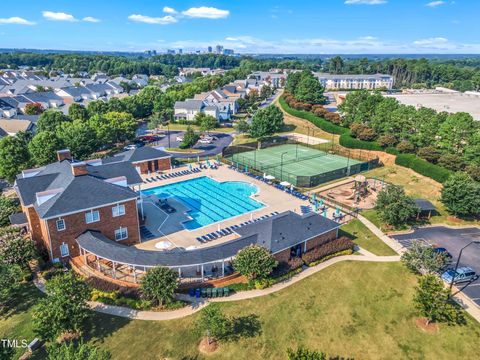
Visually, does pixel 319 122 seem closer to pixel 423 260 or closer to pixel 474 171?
pixel 474 171

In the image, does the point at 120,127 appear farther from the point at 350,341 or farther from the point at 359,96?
the point at 350,341

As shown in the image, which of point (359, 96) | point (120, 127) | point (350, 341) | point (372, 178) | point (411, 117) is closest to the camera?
point (350, 341)

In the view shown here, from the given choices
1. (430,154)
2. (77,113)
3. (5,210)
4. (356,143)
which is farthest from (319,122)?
(5,210)

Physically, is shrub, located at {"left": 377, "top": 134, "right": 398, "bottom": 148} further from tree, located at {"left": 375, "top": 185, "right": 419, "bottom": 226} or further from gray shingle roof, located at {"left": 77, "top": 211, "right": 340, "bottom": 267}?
gray shingle roof, located at {"left": 77, "top": 211, "right": 340, "bottom": 267}

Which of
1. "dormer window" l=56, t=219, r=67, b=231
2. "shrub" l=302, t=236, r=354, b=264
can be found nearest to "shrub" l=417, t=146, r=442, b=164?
"shrub" l=302, t=236, r=354, b=264

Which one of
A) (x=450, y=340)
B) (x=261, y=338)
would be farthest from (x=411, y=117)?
(x=261, y=338)

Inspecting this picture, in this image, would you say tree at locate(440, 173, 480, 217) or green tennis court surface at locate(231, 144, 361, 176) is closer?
tree at locate(440, 173, 480, 217)
